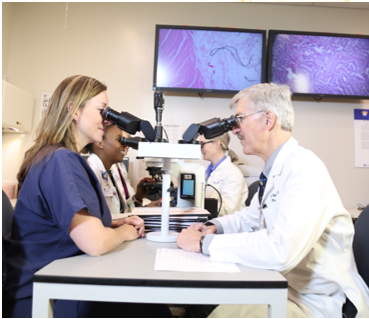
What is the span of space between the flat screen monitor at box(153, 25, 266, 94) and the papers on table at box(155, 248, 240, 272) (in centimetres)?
207

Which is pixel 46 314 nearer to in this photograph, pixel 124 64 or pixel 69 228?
pixel 69 228

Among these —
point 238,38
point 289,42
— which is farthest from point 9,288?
point 289,42

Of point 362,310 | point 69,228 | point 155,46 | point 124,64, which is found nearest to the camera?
point 69,228

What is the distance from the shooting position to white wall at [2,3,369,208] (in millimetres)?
2977

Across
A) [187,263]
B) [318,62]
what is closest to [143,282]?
[187,263]

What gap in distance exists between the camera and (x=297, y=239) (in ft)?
3.02

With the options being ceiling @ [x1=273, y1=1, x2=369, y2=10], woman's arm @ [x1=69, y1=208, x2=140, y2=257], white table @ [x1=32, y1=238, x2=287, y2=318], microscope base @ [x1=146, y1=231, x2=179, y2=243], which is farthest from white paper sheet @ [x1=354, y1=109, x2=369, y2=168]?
woman's arm @ [x1=69, y1=208, x2=140, y2=257]

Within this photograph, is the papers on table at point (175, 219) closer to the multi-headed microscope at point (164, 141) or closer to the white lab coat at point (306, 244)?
the multi-headed microscope at point (164, 141)

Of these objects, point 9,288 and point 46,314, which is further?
point 9,288

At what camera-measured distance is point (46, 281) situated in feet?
2.47

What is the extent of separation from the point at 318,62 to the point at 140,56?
1.75 m

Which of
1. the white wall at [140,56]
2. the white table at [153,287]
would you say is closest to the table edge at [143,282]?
the white table at [153,287]

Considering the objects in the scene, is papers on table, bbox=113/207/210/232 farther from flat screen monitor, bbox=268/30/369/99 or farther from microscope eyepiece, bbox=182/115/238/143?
flat screen monitor, bbox=268/30/369/99

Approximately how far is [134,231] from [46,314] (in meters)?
0.48
